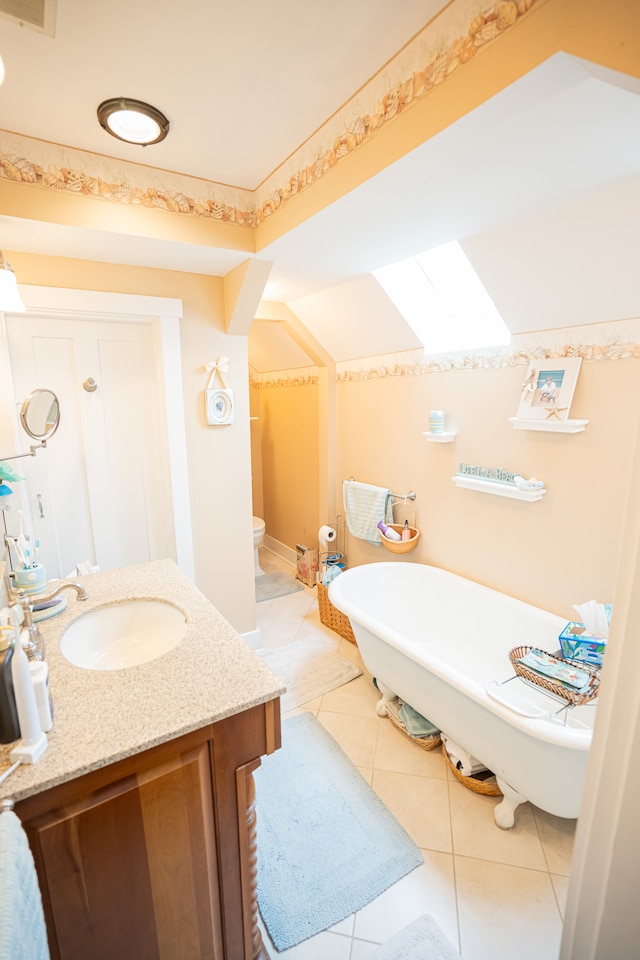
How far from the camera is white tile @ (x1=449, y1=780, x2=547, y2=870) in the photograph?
1.60 metres

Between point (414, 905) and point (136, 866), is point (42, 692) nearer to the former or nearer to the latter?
point (136, 866)

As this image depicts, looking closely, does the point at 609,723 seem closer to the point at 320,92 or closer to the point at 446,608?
the point at 320,92

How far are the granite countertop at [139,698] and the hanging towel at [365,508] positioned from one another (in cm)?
180

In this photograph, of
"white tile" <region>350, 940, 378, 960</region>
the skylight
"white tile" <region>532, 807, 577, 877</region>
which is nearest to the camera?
"white tile" <region>350, 940, 378, 960</region>

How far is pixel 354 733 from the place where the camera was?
2.18 m

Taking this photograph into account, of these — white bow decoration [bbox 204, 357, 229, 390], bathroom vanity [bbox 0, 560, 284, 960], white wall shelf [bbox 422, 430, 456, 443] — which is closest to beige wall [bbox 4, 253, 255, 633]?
white bow decoration [bbox 204, 357, 229, 390]

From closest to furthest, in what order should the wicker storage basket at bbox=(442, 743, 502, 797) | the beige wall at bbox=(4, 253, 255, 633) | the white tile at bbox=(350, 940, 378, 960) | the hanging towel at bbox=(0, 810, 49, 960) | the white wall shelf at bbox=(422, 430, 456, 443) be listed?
the hanging towel at bbox=(0, 810, 49, 960)
the white tile at bbox=(350, 940, 378, 960)
the wicker storage basket at bbox=(442, 743, 502, 797)
the beige wall at bbox=(4, 253, 255, 633)
the white wall shelf at bbox=(422, 430, 456, 443)

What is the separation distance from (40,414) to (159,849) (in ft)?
4.48

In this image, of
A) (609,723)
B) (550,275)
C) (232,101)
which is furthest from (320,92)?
(609,723)

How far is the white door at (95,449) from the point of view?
2115 mm

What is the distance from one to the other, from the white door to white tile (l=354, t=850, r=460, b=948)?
1834 millimetres

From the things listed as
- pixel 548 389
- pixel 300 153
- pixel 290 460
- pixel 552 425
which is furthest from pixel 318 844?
pixel 290 460

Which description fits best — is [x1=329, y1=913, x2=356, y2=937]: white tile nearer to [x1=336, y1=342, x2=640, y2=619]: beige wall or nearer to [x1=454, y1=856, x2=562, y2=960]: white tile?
[x1=454, y1=856, x2=562, y2=960]: white tile

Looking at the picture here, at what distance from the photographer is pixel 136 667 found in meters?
1.18
